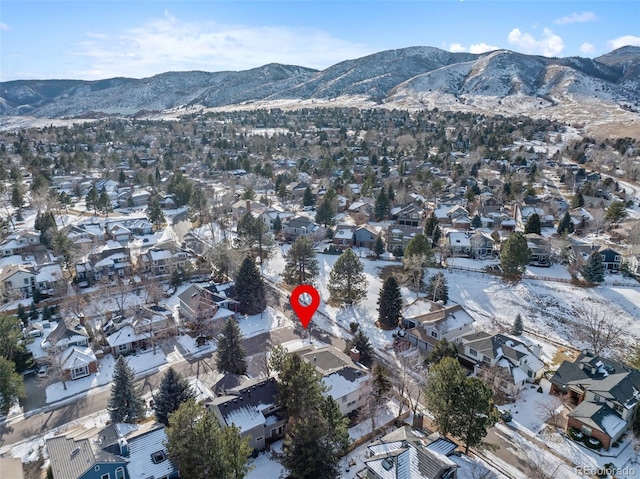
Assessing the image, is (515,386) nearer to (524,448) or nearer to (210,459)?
(524,448)

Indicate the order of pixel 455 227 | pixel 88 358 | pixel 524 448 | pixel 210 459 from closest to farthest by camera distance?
pixel 210 459 < pixel 524 448 < pixel 88 358 < pixel 455 227

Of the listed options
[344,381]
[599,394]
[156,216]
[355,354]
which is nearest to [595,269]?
[599,394]

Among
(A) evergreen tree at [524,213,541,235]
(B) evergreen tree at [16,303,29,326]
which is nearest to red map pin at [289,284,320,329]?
(B) evergreen tree at [16,303,29,326]

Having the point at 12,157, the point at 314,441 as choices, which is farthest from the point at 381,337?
the point at 12,157

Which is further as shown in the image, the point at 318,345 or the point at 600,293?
the point at 600,293

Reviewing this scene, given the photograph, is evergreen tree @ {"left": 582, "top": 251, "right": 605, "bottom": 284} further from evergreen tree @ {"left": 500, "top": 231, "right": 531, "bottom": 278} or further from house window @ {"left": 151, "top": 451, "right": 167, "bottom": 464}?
house window @ {"left": 151, "top": 451, "right": 167, "bottom": 464}

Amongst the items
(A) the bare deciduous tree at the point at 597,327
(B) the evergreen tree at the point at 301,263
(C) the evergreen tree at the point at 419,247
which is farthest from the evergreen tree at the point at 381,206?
(A) the bare deciduous tree at the point at 597,327

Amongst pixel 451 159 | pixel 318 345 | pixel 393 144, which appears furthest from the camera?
pixel 393 144

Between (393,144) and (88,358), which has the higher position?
(393,144)
